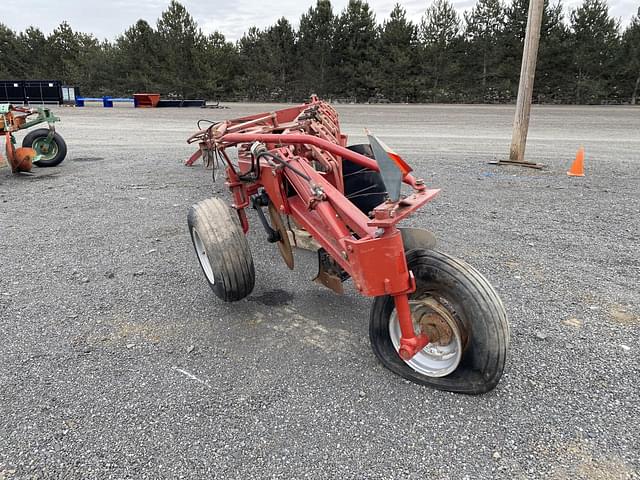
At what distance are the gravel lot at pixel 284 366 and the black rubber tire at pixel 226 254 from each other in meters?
0.29

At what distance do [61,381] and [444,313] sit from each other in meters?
2.30

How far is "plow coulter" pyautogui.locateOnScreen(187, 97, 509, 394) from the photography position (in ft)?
7.82

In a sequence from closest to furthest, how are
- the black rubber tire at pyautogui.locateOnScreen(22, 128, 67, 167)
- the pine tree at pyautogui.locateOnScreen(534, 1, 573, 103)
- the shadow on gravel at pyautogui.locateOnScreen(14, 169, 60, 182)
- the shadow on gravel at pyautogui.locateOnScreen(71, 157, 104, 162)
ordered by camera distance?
the shadow on gravel at pyautogui.locateOnScreen(14, 169, 60, 182), the black rubber tire at pyautogui.locateOnScreen(22, 128, 67, 167), the shadow on gravel at pyautogui.locateOnScreen(71, 157, 104, 162), the pine tree at pyautogui.locateOnScreen(534, 1, 573, 103)

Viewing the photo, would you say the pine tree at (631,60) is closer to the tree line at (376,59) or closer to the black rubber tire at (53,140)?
the tree line at (376,59)

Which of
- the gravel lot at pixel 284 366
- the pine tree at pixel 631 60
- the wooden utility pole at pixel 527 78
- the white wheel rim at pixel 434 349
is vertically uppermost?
the pine tree at pixel 631 60

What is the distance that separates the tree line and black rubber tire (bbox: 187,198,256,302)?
3523 cm

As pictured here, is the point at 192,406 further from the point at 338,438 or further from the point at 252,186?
the point at 252,186

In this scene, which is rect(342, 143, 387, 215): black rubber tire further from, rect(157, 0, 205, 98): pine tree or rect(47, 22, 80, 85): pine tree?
rect(47, 22, 80, 85): pine tree

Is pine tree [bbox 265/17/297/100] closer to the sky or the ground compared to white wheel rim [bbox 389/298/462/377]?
closer to the sky

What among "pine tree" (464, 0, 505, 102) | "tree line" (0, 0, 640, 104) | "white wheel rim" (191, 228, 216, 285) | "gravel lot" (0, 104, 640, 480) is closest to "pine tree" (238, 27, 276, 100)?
"tree line" (0, 0, 640, 104)

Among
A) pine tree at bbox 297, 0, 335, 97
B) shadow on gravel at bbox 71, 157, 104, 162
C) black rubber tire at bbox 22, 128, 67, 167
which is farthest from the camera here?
pine tree at bbox 297, 0, 335, 97

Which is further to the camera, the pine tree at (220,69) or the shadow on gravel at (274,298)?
the pine tree at (220,69)

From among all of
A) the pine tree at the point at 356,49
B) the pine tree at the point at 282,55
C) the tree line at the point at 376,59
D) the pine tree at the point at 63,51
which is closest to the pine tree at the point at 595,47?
the tree line at the point at 376,59

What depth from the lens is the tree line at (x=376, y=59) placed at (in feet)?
104
